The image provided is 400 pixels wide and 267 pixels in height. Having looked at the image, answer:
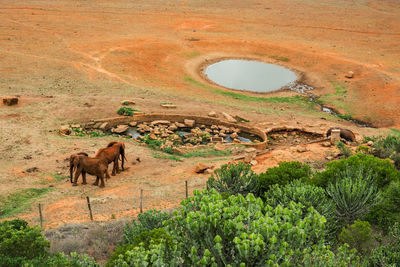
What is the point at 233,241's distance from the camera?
5707 mm

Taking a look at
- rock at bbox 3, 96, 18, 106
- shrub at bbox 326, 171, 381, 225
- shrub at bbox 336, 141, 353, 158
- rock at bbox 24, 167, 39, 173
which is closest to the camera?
shrub at bbox 326, 171, 381, 225

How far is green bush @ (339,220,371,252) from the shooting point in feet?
27.6

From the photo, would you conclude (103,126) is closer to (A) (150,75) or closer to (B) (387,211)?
(A) (150,75)

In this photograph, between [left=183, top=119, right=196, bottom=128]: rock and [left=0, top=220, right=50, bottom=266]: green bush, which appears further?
[left=183, top=119, right=196, bottom=128]: rock

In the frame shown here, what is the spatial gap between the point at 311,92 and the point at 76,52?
77.0 ft

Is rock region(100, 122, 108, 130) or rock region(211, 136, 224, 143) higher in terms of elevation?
rock region(100, 122, 108, 130)

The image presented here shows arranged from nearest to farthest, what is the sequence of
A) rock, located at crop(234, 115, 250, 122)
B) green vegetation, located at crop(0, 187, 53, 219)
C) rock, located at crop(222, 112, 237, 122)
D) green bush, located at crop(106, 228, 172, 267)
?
1. green bush, located at crop(106, 228, 172, 267)
2. green vegetation, located at crop(0, 187, 53, 219)
3. rock, located at crop(222, 112, 237, 122)
4. rock, located at crop(234, 115, 250, 122)

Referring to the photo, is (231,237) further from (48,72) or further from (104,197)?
(48,72)

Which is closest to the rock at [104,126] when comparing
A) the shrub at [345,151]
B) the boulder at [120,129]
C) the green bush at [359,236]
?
the boulder at [120,129]

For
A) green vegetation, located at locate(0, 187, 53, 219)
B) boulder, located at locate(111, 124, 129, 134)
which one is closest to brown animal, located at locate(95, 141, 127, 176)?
green vegetation, located at locate(0, 187, 53, 219)

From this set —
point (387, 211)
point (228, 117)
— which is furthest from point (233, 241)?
point (228, 117)

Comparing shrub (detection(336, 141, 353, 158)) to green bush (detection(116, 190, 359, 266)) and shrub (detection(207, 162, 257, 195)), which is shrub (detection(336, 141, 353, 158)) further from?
green bush (detection(116, 190, 359, 266))

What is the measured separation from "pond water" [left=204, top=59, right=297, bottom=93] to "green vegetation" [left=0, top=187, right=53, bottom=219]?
81.6ft

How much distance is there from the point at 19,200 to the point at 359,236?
11008 millimetres
